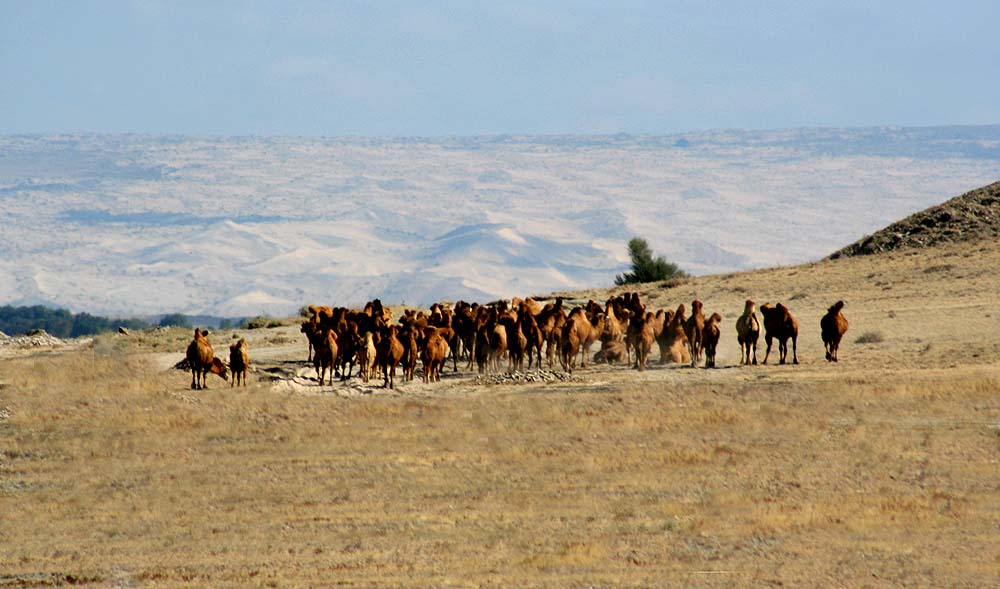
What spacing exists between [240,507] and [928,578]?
26.4 feet

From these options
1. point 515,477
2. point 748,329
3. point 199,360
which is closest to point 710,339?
point 748,329

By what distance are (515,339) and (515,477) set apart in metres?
9.57

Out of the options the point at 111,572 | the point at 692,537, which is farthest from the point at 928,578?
the point at 111,572

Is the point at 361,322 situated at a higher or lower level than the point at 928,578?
higher

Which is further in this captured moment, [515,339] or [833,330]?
[515,339]

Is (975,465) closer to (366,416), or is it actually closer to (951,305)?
(366,416)

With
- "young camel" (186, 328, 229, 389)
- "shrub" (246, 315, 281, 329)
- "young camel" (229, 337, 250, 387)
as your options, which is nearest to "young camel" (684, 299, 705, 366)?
"young camel" (229, 337, 250, 387)

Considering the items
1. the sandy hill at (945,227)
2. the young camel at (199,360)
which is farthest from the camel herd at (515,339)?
the sandy hill at (945,227)

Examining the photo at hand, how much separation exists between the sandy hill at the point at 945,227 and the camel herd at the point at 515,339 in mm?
22029

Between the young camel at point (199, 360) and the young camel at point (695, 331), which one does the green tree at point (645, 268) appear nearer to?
the young camel at point (695, 331)

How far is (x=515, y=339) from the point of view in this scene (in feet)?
96.0

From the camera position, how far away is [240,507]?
18719 millimetres

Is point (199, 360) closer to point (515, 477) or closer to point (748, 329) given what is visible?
point (515, 477)

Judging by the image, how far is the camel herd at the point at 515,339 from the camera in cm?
2753
